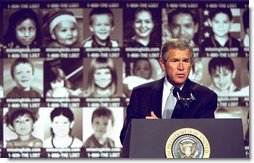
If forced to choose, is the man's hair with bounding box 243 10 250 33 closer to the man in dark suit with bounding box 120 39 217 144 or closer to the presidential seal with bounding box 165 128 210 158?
the man in dark suit with bounding box 120 39 217 144

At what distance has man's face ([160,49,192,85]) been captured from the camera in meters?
2.78

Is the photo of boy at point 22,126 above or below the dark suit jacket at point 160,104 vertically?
below

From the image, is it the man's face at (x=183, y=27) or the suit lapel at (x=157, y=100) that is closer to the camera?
the suit lapel at (x=157, y=100)

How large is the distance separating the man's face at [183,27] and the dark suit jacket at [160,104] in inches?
23.9

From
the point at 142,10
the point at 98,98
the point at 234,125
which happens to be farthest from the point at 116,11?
the point at 234,125

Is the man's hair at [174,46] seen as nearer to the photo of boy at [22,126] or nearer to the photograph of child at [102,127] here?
the photograph of child at [102,127]

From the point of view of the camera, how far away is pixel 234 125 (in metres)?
2.17

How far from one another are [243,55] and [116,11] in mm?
951

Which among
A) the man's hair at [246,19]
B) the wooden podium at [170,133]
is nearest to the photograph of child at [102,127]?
the man's hair at [246,19]

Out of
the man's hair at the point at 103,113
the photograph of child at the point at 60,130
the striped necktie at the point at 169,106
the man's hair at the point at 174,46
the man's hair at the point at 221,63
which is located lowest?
the photograph of child at the point at 60,130

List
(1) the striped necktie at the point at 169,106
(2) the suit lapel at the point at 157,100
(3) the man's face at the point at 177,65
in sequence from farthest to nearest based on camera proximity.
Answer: (2) the suit lapel at the point at 157,100 < (1) the striped necktie at the point at 169,106 < (3) the man's face at the point at 177,65

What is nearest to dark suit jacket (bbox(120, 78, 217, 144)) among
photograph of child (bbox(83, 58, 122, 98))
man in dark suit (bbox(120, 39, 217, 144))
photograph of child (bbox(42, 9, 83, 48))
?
man in dark suit (bbox(120, 39, 217, 144))

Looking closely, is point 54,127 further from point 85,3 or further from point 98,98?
point 85,3

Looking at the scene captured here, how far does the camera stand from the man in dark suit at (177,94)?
9.21 feet
